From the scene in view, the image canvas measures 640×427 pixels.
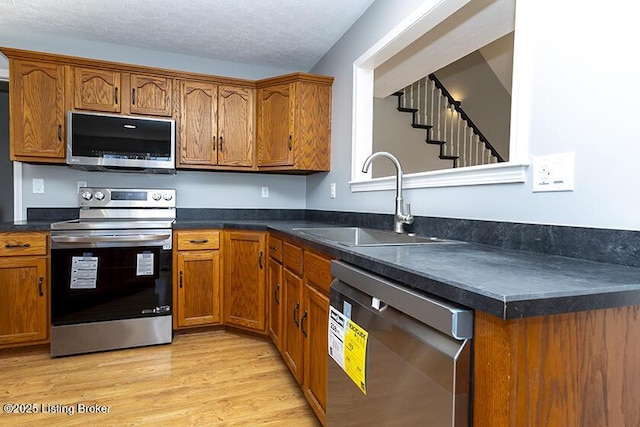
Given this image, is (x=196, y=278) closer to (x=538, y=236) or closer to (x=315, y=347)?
(x=315, y=347)

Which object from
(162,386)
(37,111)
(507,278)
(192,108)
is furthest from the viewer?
(192,108)

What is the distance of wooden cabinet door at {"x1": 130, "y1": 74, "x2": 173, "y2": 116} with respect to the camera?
2811 millimetres

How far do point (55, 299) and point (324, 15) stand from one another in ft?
8.84

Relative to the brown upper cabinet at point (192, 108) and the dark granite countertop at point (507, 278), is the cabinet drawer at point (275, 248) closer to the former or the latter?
the brown upper cabinet at point (192, 108)

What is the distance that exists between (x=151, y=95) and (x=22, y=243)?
1.40 meters

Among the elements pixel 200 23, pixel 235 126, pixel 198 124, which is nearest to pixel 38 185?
pixel 198 124

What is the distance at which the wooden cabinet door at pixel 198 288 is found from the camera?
2.71 meters

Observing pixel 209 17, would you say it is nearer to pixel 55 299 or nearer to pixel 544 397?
pixel 55 299

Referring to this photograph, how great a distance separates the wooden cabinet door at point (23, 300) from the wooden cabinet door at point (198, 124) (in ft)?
4.17

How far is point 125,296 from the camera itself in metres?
2.50

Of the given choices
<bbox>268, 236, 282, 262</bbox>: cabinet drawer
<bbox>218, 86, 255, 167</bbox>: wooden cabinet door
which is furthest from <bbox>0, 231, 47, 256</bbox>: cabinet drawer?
<bbox>268, 236, 282, 262</bbox>: cabinet drawer

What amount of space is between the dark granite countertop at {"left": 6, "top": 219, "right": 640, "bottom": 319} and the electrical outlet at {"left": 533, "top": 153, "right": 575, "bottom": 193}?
0.75 ft

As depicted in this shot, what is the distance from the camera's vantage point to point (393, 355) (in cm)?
92

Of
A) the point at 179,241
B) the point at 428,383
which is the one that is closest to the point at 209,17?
the point at 179,241
